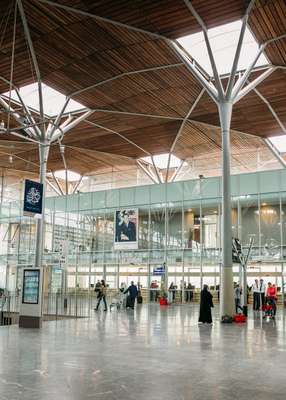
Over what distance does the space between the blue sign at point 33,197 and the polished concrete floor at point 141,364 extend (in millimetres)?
6380

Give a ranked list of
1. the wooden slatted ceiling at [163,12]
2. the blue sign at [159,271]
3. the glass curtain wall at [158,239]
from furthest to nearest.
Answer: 1. the blue sign at [159,271]
2. the glass curtain wall at [158,239]
3. the wooden slatted ceiling at [163,12]

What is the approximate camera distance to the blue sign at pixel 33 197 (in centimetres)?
1995

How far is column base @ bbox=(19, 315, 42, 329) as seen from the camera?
635 inches

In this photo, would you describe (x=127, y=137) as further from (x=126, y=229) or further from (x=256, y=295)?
(x=256, y=295)

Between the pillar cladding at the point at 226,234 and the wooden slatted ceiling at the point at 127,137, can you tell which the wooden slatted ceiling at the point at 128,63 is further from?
the pillar cladding at the point at 226,234

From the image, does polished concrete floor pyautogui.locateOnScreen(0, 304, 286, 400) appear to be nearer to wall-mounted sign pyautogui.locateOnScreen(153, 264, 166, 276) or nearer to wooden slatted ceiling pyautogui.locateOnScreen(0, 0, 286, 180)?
wooden slatted ceiling pyautogui.locateOnScreen(0, 0, 286, 180)

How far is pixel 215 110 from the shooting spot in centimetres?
2853

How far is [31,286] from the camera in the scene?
55.3ft

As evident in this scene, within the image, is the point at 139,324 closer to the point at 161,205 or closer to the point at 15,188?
the point at 161,205

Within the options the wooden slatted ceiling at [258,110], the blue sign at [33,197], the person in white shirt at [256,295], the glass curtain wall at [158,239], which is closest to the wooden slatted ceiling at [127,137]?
the wooden slatted ceiling at [258,110]

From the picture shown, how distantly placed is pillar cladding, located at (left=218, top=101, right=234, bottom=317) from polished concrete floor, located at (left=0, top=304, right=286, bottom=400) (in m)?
4.61

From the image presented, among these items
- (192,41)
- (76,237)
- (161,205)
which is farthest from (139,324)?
(76,237)

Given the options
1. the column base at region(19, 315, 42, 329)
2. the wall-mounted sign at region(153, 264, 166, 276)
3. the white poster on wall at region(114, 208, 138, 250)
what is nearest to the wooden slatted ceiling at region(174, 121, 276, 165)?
the white poster on wall at region(114, 208, 138, 250)

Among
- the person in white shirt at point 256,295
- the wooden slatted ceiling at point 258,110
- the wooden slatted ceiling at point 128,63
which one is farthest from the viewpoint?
the person in white shirt at point 256,295
